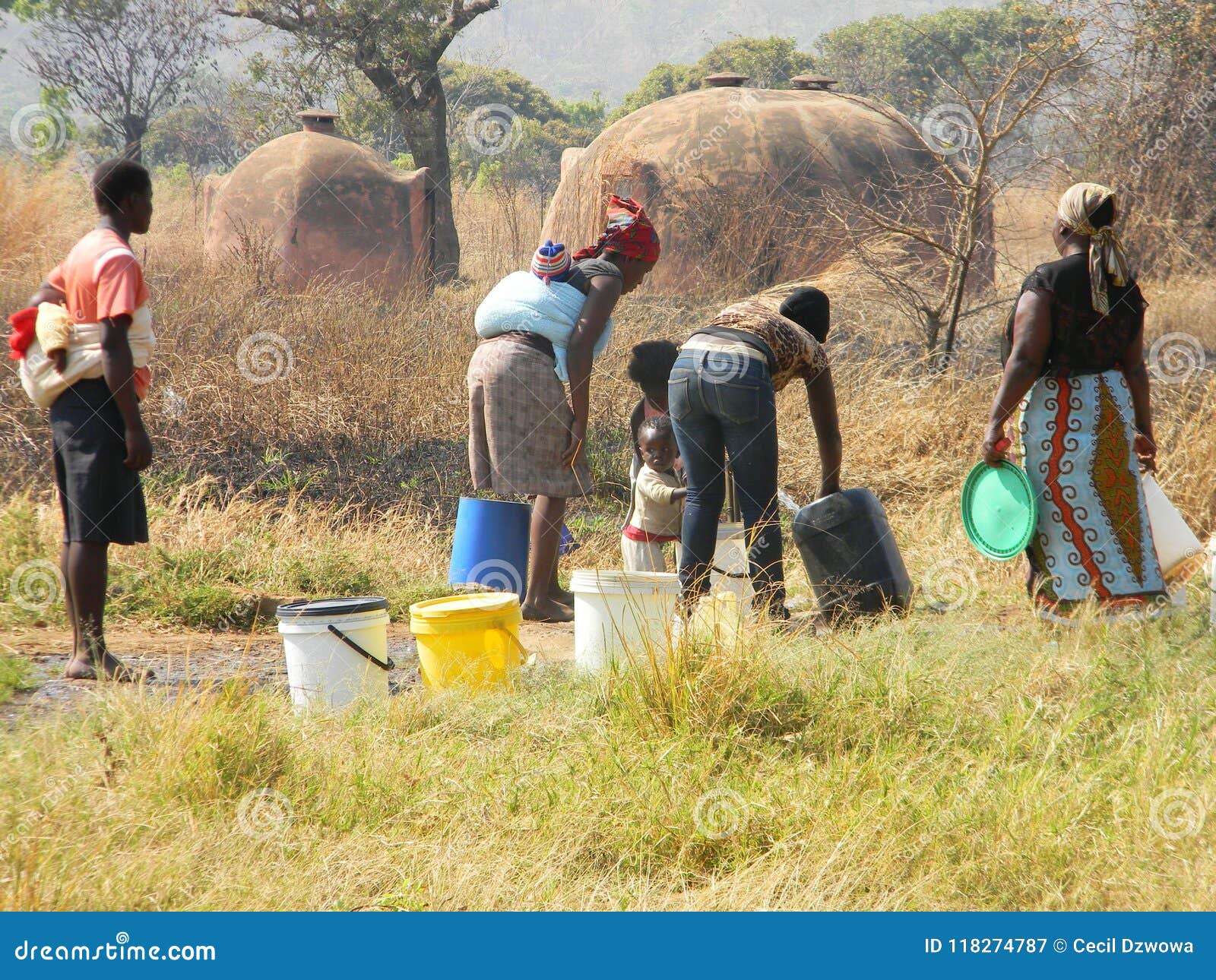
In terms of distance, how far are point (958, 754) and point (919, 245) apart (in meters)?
8.98

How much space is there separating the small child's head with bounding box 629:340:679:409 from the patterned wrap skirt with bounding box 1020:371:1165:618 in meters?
1.64

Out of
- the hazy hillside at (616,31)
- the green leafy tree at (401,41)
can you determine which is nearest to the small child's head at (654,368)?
the green leafy tree at (401,41)

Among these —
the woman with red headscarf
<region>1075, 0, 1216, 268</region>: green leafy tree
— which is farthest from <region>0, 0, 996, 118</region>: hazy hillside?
the woman with red headscarf

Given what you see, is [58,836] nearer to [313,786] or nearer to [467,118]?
[313,786]

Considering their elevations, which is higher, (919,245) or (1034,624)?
(919,245)

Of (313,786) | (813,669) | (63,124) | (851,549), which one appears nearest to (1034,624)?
(851,549)

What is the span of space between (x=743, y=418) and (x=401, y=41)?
1369cm

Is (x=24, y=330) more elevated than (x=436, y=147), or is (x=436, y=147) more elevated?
(x=436, y=147)

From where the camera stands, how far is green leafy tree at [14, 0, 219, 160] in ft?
77.6

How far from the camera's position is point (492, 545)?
496cm

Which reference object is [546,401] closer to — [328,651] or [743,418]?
[743,418]

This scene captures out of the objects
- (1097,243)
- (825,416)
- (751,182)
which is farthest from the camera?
(751,182)

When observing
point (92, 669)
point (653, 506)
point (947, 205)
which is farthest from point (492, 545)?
point (947, 205)

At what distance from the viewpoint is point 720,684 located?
316cm
